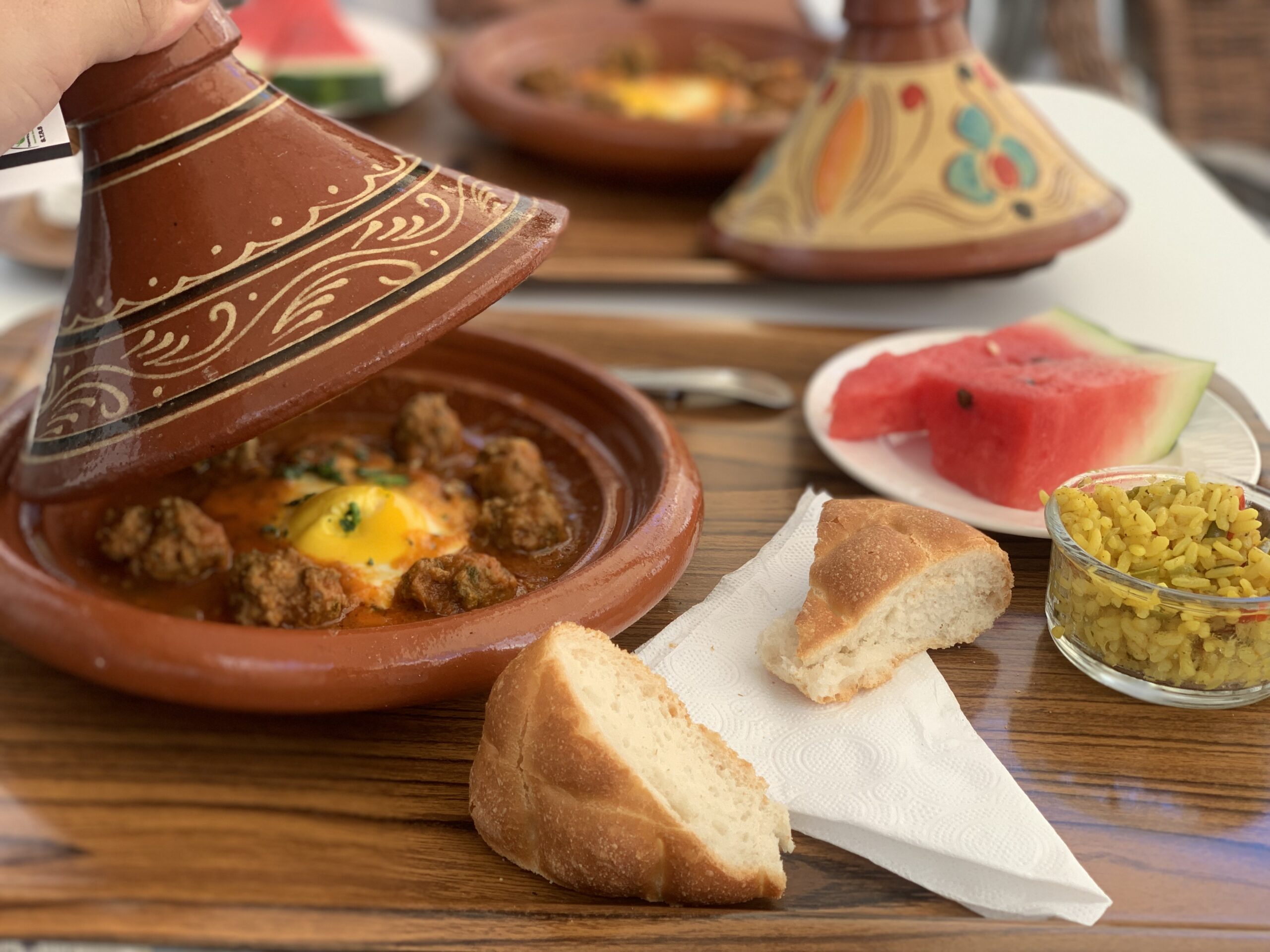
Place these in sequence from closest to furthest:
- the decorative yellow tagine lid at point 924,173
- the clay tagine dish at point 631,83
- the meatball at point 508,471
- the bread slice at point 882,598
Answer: the bread slice at point 882,598, the meatball at point 508,471, the decorative yellow tagine lid at point 924,173, the clay tagine dish at point 631,83

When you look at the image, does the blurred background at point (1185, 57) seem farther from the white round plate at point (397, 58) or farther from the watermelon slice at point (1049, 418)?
the watermelon slice at point (1049, 418)

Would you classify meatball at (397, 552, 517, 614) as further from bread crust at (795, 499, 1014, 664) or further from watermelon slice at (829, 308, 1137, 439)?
watermelon slice at (829, 308, 1137, 439)

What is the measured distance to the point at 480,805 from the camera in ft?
3.34

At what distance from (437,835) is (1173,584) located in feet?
2.21

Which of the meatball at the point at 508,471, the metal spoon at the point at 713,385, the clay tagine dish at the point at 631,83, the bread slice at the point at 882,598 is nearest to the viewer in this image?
the bread slice at the point at 882,598

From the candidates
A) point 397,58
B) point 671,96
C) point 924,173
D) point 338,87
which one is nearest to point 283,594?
point 924,173

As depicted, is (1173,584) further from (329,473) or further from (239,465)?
(239,465)

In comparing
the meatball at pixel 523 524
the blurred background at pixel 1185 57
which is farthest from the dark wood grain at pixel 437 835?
the blurred background at pixel 1185 57

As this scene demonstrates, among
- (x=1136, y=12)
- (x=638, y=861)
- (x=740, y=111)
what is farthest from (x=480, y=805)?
(x=1136, y=12)

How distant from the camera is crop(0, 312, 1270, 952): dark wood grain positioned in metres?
0.94

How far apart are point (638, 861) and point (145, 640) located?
0.45m

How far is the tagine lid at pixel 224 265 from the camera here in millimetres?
1091

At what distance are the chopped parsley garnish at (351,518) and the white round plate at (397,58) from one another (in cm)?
161

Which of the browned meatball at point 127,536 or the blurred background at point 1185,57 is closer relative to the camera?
the browned meatball at point 127,536
